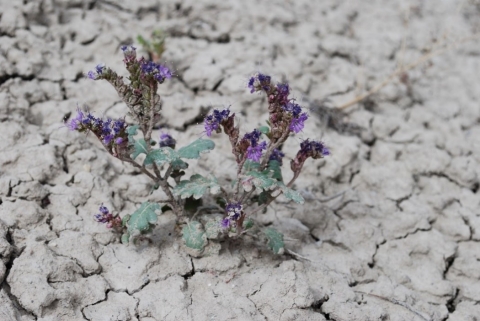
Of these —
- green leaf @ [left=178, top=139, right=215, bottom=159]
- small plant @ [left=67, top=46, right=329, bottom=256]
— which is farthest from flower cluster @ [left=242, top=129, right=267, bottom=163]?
green leaf @ [left=178, top=139, right=215, bottom=159]

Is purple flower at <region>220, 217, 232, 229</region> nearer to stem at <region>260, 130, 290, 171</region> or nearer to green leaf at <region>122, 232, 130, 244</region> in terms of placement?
stem at <region>260, 130, 290, 171</region>

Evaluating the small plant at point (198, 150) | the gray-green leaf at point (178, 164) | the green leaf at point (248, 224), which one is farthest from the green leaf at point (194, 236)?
the gray-green leaf at point (178, 164)

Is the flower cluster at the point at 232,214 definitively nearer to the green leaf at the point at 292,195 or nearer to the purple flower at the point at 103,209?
the green leaf at the point at 292,195

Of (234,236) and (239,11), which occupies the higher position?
(239,11)

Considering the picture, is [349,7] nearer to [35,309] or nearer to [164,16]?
[164,16]

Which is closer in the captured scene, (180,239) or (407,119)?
(180,239)

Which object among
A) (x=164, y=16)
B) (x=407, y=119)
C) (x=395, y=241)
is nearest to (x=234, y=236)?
(x=395, y=241)

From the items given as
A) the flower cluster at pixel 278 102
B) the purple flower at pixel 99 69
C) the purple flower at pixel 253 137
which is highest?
the purple flower at pixel 99 69
